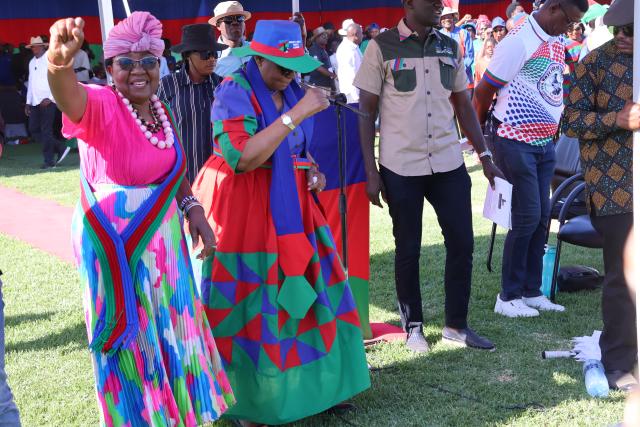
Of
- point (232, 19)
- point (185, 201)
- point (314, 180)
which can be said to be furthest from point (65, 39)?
point (232, 19)

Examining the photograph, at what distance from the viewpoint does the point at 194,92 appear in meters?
5.36

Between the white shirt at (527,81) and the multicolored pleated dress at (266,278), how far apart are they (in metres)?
1.98

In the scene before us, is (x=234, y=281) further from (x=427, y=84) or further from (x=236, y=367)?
(x=427, y=84)

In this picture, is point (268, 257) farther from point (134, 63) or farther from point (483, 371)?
point (483, 371)

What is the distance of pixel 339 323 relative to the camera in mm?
4195

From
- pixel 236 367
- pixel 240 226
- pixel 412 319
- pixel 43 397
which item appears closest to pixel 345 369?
pixel 236 367

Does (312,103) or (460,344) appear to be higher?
(312,103)

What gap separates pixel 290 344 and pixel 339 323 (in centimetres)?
30

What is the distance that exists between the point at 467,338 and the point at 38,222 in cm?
630

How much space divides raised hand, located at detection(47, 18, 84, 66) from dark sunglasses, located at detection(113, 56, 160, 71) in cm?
52

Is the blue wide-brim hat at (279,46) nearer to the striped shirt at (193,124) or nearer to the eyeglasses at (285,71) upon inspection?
the eyeglasses at (285,71)

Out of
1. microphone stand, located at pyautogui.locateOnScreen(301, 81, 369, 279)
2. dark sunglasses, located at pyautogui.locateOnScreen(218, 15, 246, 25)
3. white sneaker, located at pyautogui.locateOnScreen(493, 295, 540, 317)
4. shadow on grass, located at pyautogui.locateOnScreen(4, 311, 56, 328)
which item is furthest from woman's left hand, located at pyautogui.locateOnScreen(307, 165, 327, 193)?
dark sunglasses, located at pyautogui.locateOnScreen(218, 15, 246, 25)

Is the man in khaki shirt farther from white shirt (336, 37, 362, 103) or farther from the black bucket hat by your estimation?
white shirt (336, 37, 362, 103)

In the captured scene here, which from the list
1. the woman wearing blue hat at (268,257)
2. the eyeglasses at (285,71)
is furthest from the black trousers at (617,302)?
the eyeglasses at (285,71)
